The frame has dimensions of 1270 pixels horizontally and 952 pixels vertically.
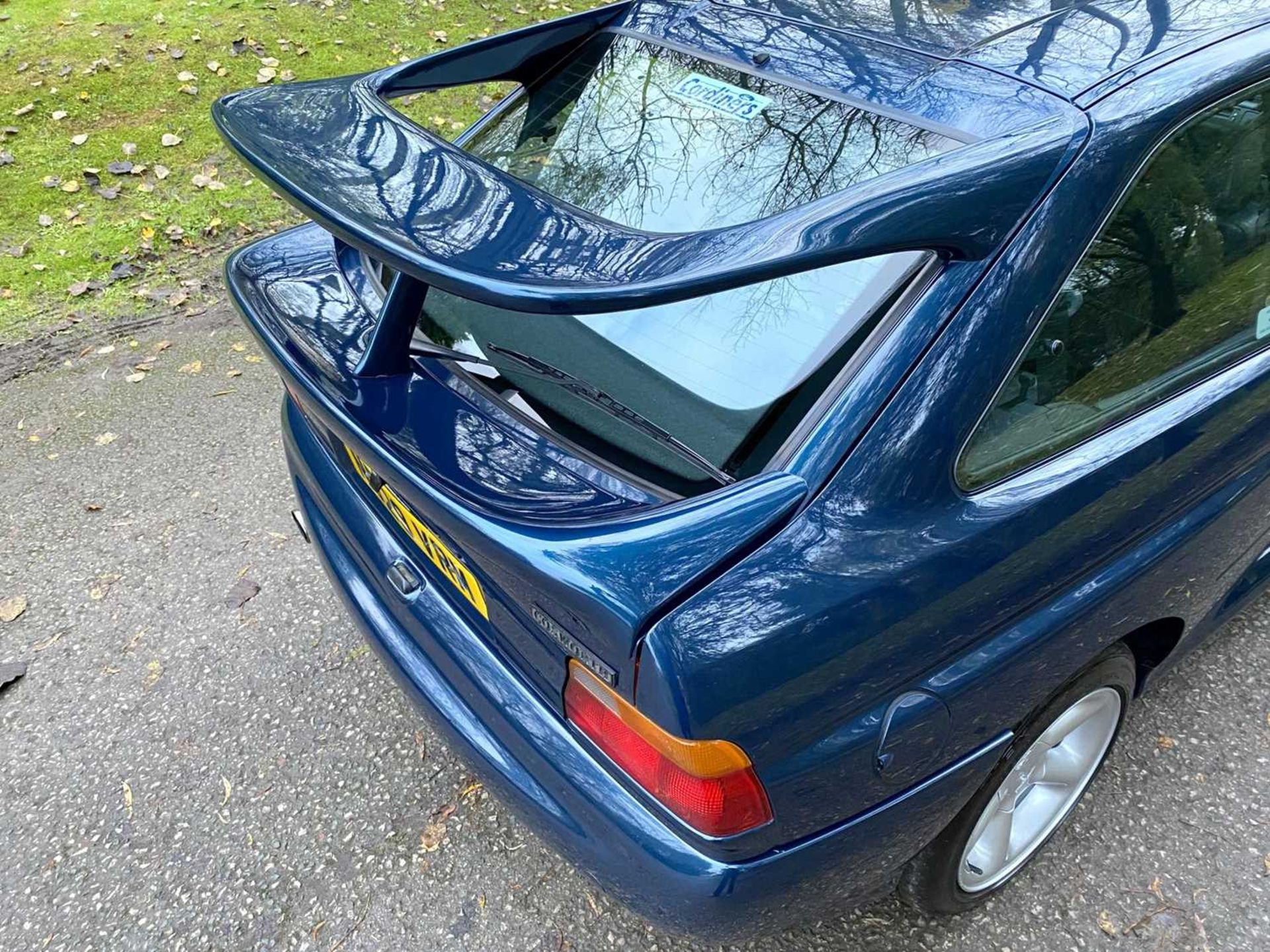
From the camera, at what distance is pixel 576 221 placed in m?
1.28

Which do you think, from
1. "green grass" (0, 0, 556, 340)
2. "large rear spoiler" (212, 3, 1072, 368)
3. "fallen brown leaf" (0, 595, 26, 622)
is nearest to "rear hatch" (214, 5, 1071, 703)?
"large rear spoiler" (212, 3, 1072, 368)

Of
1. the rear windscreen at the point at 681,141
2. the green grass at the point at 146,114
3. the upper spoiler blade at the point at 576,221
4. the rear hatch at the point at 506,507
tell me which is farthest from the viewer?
the green grass at the point at 146,114

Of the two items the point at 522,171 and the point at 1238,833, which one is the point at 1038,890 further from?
the point at 522,171

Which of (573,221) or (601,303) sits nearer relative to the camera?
(601,303)

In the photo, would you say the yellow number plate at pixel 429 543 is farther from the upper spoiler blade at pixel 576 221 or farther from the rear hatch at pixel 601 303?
the upper spoiler blade at pixel 576 221

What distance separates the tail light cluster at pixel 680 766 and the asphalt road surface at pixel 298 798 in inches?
12.2

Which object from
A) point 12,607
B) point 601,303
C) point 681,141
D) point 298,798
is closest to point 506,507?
point 601,303

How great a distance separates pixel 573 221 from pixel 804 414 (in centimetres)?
44

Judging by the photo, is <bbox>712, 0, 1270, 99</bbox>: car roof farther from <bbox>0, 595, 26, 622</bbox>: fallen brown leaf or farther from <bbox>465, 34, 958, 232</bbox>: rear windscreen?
<bbox>0, 595, 26, 622</bbox>: fallen brown leaf

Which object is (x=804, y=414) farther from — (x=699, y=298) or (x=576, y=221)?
(x=576, y=221)

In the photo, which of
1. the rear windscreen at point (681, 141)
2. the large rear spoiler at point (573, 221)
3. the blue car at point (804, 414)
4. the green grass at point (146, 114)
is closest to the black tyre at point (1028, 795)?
the blue car at point (804, 414)

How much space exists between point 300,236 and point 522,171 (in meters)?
0.58

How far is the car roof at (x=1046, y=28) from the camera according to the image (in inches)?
59.3

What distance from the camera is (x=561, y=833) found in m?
1.51
